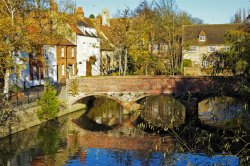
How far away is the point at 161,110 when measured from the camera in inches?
→ 1172

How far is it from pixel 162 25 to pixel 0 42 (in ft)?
79.0

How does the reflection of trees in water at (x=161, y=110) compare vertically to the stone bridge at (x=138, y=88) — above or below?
below

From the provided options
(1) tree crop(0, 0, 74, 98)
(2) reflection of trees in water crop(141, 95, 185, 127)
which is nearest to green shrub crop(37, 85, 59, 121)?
(1) tree crop(0, 0, 74, 98)

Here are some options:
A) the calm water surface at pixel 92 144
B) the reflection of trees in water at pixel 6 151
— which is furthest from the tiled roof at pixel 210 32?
the reflection of trees in water at pixel 6 151

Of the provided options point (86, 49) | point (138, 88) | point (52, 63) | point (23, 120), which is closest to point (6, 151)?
point (23, 120)

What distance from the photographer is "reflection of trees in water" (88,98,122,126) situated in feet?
90.4

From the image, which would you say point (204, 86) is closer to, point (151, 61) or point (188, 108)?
point (188, 108)

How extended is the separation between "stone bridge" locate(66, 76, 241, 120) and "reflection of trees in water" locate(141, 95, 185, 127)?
1.45 meters

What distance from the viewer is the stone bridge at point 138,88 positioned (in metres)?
26.9

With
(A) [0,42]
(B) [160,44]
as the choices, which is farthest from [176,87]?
(B) [160,44]

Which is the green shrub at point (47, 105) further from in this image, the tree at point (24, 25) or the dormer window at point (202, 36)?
the dormer window at point (202, 36)

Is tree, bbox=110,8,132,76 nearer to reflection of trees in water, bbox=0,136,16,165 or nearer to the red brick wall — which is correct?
the red brick wall

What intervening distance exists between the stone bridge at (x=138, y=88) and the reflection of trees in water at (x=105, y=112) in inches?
60.7

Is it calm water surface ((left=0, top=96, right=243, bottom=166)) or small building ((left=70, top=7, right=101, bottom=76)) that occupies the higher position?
small building ((left=70, top=7, right=101, bottom=76))
